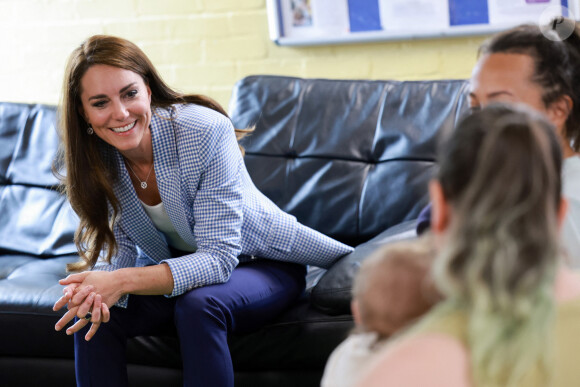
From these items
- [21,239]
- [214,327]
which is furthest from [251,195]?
[21,239]

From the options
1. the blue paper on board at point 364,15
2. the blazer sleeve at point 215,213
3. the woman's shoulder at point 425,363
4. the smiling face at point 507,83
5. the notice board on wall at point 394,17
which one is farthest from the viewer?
the blue paper on board at point 364,15

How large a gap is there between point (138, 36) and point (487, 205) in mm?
2599

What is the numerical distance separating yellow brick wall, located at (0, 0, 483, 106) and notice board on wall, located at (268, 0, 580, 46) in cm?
5

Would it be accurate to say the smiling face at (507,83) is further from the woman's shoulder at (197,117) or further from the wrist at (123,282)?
the wrist at (123,282)

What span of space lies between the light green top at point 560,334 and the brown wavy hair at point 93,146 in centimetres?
146

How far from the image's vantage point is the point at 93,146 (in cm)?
220

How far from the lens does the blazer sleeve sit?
200cm

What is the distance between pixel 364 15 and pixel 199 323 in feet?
4.76

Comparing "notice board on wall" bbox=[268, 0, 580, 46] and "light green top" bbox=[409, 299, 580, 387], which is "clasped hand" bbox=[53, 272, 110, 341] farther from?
"notice board on wall" bbox=[268, 0, 580, 46]

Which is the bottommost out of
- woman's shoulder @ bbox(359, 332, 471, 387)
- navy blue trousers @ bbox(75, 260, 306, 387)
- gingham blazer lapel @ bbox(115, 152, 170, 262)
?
navy blue trousers @ bbox(75, 260, 306, 387)

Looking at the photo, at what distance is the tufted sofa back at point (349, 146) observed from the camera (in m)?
2.43

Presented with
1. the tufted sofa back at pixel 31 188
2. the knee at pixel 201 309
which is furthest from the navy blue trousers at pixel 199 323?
the tufted sofa back at pixel 31 188

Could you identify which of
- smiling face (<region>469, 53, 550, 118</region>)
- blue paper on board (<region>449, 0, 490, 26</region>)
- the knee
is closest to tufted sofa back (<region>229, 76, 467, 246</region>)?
blue paper on board (<region>449, 0, 490, 26</region>)

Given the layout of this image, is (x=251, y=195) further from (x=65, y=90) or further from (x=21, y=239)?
(x=21, y=239)
